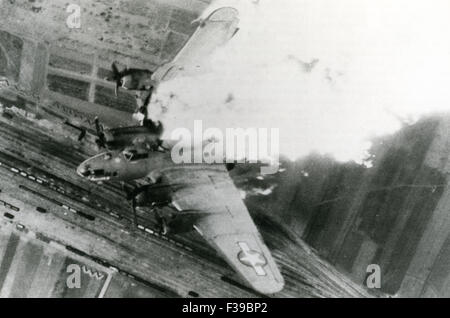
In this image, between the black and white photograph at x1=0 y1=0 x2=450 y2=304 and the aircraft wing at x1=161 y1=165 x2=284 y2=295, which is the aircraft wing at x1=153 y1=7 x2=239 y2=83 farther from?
the aircraft wing at x1=161 y1=165 x2=284 y2=295

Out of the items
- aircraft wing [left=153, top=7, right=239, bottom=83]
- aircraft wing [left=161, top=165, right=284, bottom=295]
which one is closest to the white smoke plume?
aircraft wing [left=153, top=7, right=239, bottom=83]

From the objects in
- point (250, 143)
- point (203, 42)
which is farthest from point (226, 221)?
point (203, 42)

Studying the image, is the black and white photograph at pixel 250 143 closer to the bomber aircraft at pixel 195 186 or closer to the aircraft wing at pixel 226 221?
the bomber aircraft at pixel 195 186

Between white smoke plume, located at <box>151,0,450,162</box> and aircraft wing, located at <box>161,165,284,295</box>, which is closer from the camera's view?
aircraft wing, located at <box>161,165,284,295</box>

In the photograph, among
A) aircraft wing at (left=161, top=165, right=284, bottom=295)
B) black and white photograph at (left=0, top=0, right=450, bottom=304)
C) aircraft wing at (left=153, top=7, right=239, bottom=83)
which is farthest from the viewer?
black and white photograph at (left=0, top=0, right=450, bottom=304)

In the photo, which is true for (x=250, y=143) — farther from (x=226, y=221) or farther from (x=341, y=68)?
(x=341, y=68)

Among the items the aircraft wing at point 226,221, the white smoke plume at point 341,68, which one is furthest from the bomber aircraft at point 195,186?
the white smoke plume at point 341,68

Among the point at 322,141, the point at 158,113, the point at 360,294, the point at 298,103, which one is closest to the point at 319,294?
the point at 360,294
